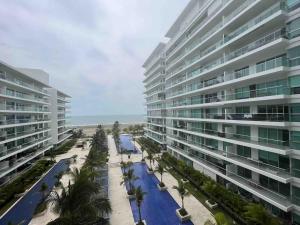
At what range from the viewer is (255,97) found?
21469 mm

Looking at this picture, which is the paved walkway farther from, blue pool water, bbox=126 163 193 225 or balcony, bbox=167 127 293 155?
balcony, bbox=167 127 293 155

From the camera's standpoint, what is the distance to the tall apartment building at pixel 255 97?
17.7 metres

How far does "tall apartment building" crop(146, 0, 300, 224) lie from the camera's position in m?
17.7

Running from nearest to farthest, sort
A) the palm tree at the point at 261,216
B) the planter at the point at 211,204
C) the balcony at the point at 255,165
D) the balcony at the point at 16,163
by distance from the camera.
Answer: the palm tree at the point at 261,216 < the balcony at the point at 255,165 < the planter at the point at 211,204 < the balcony at the point at 16,163

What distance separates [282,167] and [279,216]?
4.70m

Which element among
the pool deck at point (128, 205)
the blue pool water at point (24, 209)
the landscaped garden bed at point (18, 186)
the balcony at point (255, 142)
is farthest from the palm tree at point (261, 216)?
the landscaped garden bed at point (18, 186)

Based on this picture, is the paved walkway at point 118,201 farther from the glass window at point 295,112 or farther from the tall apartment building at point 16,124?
the glass window at point 295,112

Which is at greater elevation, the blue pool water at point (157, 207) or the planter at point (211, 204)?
the planter at point (211, 204)

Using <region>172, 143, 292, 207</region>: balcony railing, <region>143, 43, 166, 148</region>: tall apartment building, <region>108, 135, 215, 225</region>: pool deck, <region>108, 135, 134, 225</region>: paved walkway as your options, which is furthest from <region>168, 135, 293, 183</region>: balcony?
<region>143, 43, 166, 148</region>: tall apartment building

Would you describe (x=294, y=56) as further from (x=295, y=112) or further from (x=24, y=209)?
(x=24, y=209)

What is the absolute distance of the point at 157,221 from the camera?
22.0 m

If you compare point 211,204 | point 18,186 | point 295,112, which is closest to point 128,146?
point 18,186

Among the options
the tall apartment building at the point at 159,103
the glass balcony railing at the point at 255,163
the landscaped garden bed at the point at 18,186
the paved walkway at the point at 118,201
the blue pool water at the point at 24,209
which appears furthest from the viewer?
the tall apartment building at the point at 159,103

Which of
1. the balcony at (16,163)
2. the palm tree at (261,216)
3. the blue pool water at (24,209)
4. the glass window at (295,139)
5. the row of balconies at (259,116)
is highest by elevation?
the row of balconies at (259,116)
